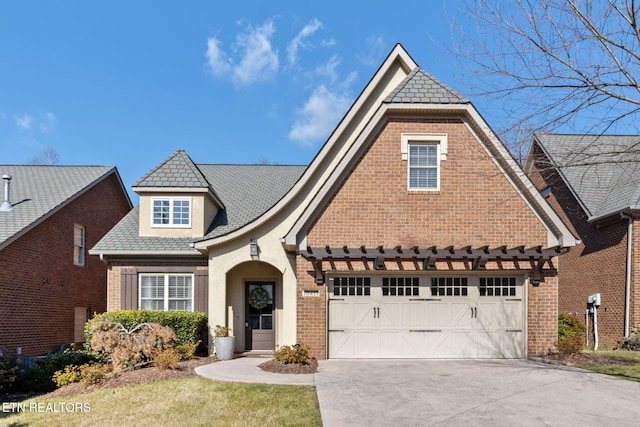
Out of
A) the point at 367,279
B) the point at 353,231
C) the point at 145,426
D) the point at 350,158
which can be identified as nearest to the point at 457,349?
the point at 367,279

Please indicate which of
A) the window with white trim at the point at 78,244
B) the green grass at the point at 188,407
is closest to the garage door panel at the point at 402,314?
the green grass at the point at 188,407

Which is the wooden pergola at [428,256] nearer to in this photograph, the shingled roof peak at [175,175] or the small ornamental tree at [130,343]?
the small ornamental tree at [130,343]

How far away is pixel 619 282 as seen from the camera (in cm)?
1733

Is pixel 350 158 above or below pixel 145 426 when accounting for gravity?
above

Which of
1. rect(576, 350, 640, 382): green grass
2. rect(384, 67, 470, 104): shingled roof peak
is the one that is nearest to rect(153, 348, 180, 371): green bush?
rect(384, 67, 470, 104): shingled roof peak

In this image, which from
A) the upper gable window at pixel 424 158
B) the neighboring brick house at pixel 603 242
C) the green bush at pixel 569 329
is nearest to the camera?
the upper gable window at pixel 424 158

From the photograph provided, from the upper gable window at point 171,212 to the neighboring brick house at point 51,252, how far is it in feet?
13.2

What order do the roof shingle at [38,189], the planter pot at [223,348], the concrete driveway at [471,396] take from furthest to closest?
the roof shingle at [38,189] → the planter pot at [223,348] → the concrete driveway at [471,396]

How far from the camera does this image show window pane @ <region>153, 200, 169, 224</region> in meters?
16.6

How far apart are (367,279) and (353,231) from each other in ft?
4.56

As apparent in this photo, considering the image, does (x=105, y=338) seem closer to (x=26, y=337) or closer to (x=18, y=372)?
(x=18, y=372)

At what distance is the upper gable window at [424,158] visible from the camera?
44.1ft

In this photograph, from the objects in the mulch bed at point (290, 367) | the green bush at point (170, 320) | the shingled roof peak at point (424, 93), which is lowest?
the mulch bed at point (290, 367)

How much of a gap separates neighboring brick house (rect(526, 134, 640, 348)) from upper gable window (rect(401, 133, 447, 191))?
4.02 metres
